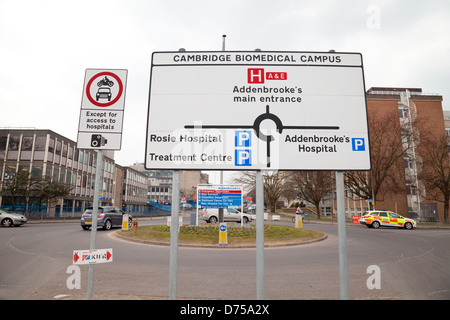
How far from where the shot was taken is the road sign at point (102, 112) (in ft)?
11.9

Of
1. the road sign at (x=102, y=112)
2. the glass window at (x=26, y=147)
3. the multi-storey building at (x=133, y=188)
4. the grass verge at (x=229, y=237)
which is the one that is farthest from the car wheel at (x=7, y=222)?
the multi-storey building at (x=133, y=188)

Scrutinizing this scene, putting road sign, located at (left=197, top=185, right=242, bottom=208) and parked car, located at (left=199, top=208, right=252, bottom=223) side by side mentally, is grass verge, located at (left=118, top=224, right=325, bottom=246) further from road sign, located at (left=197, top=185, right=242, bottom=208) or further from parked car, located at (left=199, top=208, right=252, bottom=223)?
parked car, located at (left=199, top=208, right=252, bottom=223)

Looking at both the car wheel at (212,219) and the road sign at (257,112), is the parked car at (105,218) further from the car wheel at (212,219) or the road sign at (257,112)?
the road sign at (257,112)

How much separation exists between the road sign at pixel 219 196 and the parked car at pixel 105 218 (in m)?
5.68

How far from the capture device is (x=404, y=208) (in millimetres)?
45500

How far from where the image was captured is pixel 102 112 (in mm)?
3680

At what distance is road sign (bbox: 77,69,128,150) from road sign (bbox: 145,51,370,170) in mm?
570

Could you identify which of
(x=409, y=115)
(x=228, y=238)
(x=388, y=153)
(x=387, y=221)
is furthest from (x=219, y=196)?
(x=409, y=115)

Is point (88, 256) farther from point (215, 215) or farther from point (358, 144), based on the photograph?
point (215, 215)

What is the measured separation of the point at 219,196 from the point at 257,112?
15733mm

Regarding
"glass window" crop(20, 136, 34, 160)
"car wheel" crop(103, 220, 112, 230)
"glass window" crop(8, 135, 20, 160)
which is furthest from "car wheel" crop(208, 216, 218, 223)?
"glass window" crop(8, 135, 20, 160)

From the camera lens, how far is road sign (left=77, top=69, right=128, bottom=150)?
362 cm

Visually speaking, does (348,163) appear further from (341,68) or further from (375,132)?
(375,132)
